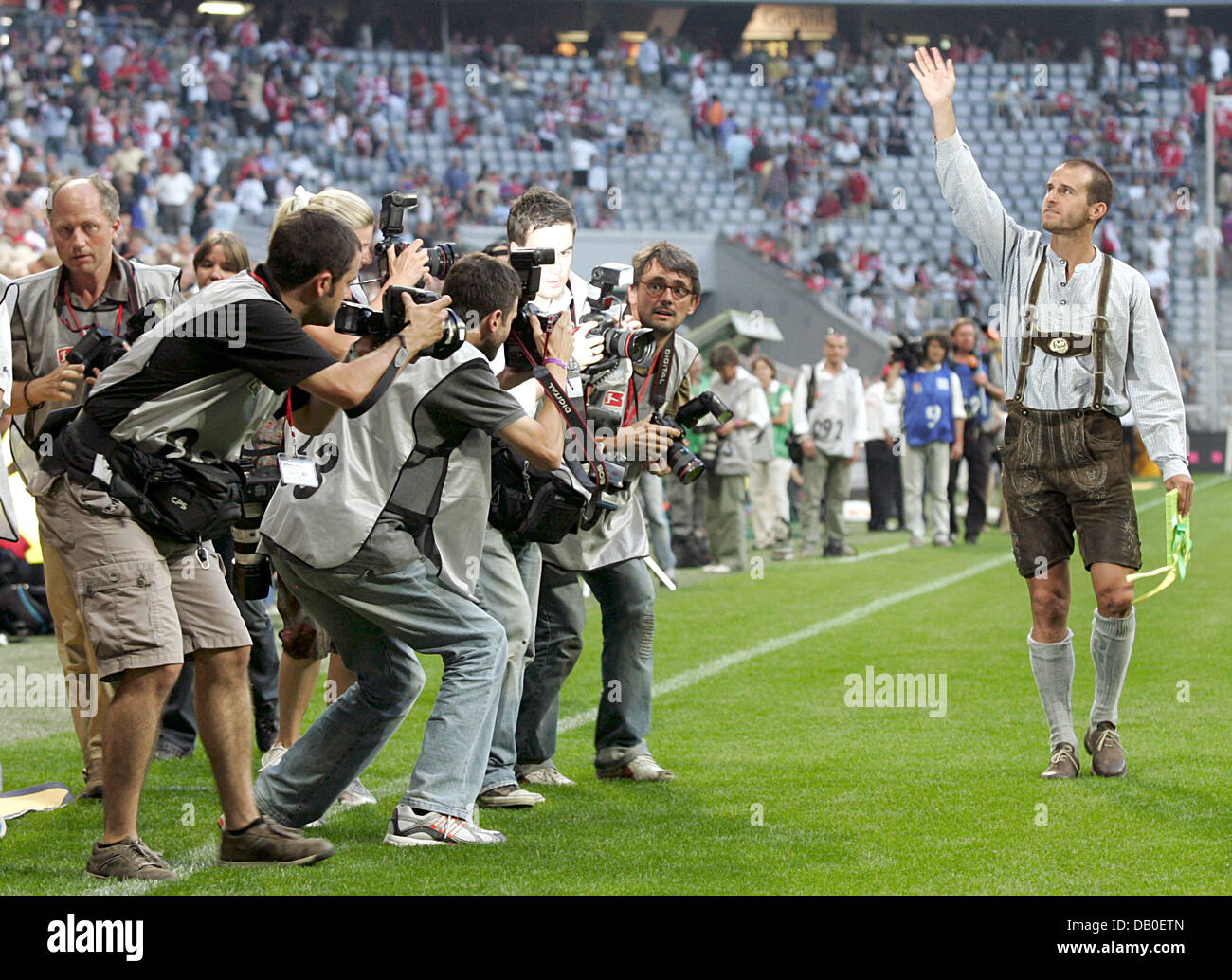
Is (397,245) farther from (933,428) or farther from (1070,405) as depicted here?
(933,428)

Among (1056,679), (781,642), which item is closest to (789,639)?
(781,642)

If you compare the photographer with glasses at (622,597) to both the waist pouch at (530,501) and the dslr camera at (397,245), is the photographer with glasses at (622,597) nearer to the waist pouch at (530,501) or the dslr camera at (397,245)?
the waist pouch at (530,501)

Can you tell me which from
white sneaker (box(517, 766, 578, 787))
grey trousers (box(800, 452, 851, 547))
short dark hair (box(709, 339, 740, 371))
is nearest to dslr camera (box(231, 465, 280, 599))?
white sneaker (box(517, 766, 578, 787))

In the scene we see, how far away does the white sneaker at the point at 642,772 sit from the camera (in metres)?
6.20

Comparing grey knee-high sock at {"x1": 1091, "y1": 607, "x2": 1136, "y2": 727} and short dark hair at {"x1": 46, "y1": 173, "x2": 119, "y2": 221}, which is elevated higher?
short dark hair at {"x1": 46, "y1": 173, "x2": 119, "y2": 221}

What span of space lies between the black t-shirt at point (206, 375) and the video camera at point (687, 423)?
5.89 feet

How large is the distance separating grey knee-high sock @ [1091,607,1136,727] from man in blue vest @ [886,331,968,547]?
10.7 meters

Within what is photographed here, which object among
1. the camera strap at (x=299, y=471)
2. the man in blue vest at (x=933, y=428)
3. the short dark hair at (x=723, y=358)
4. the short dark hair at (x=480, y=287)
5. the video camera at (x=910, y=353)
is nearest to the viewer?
the camera strap at (x=299, y=471)

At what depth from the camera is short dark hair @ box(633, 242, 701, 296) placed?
6.21 metres

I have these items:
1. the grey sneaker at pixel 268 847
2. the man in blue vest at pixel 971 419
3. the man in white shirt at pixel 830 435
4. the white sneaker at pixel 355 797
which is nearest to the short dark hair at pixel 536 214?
the white sneaker at pixel 355 797

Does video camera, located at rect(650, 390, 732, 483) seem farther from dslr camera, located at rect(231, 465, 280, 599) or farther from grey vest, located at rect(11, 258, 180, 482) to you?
grey vest, located at rect(11, 258, 180, 482)

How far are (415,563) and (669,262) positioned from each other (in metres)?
1.90

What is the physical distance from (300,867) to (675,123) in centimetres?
3063
